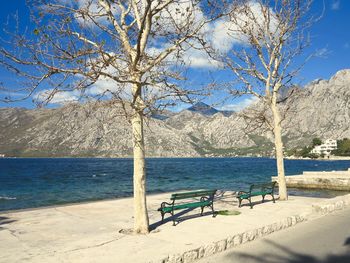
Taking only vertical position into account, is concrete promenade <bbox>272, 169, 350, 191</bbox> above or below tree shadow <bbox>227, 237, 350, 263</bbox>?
below

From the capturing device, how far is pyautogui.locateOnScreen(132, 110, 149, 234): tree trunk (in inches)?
375

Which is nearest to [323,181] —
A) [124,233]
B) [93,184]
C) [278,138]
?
[278,138]

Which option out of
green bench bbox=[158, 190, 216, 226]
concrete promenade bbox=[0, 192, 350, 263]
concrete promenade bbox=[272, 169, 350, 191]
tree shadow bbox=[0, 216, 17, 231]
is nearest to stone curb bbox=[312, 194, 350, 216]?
concrete promenade bbox=[0, 192, 350, 263]

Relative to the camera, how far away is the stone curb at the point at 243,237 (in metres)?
7.37

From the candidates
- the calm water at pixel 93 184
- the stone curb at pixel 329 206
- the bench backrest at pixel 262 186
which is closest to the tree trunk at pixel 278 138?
the bench backrest at pixel 262 186

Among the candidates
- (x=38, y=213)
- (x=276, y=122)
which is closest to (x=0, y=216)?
(x=38, y=213)

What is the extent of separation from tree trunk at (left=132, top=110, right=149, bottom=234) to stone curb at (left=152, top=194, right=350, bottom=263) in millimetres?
2329

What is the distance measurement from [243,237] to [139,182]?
3246mm

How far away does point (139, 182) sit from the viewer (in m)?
9.52

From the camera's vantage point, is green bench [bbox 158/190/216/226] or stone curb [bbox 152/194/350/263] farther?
green bench [bbox 158/190/216/226]

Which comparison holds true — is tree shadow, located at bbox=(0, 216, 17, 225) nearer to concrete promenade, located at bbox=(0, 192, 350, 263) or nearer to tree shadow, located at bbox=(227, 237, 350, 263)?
concrete promenade, located at bbox=(0, 192, 350, 263)

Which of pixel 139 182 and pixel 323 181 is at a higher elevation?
pixel 139 182

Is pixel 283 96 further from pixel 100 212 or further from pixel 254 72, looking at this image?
pixel 100 212

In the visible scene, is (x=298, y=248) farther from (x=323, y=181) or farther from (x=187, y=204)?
(x=323, y=181)
